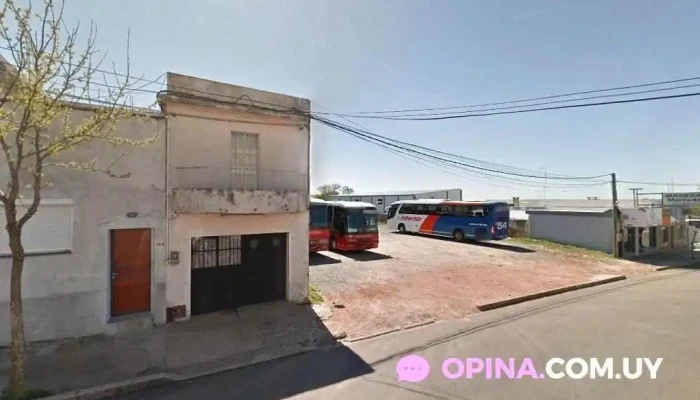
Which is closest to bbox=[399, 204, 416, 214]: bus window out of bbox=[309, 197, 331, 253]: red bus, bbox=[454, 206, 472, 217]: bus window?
bbox=[454, 206, 472, 217]: bus window

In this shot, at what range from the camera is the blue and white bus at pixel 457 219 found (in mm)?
22797

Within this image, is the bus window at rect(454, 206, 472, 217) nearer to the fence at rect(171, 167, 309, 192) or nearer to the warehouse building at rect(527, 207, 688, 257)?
the warehouse building at rect(527, 207, 688, 257)

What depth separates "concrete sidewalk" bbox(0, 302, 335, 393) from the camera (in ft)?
18.5

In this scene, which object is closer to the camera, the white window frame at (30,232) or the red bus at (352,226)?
the white window frame at (30,232)

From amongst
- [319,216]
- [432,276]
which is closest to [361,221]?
[319,216]

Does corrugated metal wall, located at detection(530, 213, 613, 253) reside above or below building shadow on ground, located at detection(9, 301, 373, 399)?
above

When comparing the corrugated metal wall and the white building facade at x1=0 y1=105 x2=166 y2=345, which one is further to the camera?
the corrugated metal wall

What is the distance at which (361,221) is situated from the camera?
59.6 feet

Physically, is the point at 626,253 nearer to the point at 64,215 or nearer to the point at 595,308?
the point at 595,308

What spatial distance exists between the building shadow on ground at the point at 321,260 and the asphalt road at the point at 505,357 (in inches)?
285

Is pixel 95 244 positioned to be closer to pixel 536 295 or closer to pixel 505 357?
pixel 505 357

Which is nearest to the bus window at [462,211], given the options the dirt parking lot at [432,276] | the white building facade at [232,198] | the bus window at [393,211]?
the dirt parking lot at [432,276]

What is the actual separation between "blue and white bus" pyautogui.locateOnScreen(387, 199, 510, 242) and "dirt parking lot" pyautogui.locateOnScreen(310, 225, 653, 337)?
129cm

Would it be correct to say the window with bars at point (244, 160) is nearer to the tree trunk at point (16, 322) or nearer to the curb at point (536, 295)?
the tree trunk at point (16, 322)
